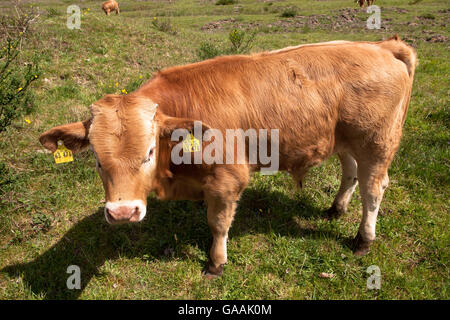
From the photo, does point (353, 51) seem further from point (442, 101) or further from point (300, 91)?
point (442, 101)

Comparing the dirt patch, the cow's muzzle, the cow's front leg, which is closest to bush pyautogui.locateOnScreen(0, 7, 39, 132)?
the cow's muzzle

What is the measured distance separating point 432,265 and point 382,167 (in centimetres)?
132

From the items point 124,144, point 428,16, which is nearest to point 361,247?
point 124,144

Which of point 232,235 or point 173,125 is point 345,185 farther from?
point 173,125

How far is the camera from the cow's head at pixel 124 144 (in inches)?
95.3

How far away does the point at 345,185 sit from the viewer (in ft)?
13.4

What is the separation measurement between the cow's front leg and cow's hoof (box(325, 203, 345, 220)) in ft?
5.45

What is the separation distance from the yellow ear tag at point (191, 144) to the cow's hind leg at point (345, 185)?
2.14 m

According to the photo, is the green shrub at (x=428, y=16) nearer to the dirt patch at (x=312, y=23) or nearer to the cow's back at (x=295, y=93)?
the dirt patch at (x=312, y=23)

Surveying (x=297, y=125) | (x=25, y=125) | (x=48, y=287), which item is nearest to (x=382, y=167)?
(x=297, y=125)


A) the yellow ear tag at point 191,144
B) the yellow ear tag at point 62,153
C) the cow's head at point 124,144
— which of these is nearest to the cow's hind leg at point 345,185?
the yellow ear tag at point 191,144

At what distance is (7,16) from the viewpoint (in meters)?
8.80

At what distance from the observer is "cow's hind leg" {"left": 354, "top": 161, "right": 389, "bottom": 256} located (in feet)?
11.0

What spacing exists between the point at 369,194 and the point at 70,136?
321 centimetres
